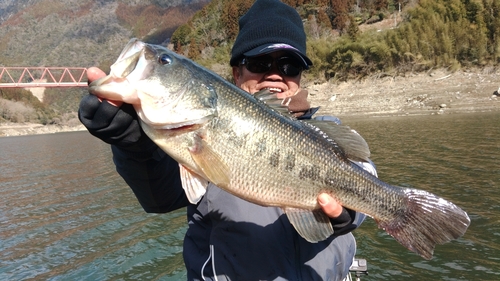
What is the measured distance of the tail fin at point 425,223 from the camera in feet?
8.15

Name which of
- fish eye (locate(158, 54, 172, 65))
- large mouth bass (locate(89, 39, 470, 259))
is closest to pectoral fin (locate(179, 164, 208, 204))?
large mouth bass (locate(89, 39, 470, 259))

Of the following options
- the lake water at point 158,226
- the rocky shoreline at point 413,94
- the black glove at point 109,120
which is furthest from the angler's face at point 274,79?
the rocky shoreline at point 413,94

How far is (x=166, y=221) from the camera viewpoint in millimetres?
8891

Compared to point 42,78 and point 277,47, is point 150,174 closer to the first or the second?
point 277,47

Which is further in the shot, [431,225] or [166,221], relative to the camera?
[166,221]

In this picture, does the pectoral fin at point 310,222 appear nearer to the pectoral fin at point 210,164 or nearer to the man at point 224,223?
the man at point 224,223

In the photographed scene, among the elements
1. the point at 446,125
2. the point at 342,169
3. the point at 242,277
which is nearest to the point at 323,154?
the point at 342,169

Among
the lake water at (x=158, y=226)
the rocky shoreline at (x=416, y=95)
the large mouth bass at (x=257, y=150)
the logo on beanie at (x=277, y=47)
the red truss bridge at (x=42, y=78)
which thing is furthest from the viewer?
the red truss bridge at (x=42, y=78)

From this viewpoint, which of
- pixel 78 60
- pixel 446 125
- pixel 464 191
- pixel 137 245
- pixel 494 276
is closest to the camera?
pixel 494 276

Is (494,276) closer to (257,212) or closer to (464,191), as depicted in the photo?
(464,191)

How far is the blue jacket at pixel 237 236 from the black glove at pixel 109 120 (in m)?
0.30

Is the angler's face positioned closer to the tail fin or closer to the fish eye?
the fish eye

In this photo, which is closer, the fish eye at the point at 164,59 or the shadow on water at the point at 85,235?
the fish eye at the point at 164,59

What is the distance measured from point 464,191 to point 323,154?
7.44m
